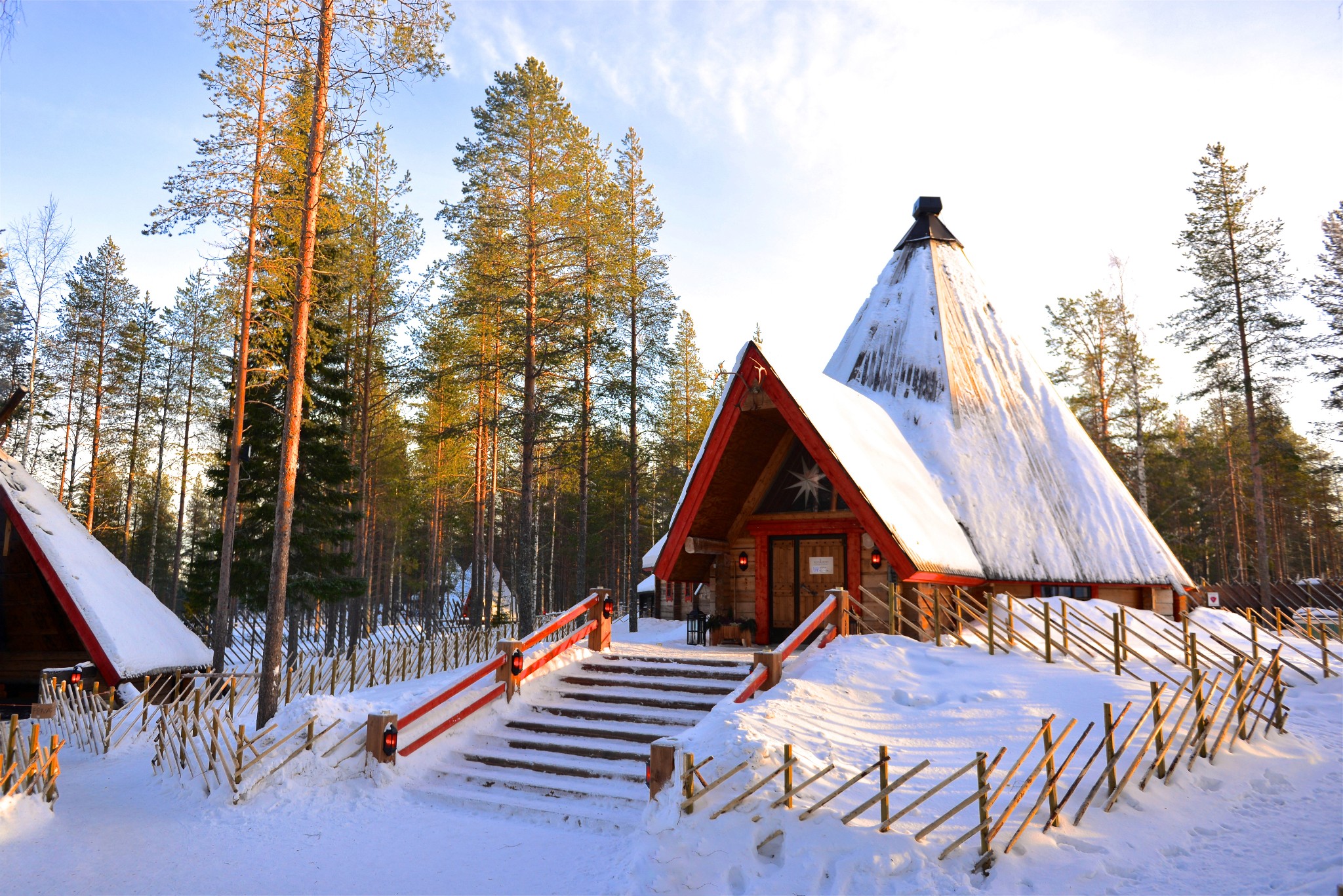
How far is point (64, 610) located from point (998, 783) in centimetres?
1755

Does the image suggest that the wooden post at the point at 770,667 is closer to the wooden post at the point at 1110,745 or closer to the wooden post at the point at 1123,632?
the wooden post at the point at 1110,745

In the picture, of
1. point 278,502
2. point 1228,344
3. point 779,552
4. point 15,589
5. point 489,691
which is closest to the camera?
point 489,691

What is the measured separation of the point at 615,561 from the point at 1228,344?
32.0m

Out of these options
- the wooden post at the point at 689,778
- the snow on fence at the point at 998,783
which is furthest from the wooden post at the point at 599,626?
the wooden post at the point at 689,778

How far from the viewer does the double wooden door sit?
50.7ft

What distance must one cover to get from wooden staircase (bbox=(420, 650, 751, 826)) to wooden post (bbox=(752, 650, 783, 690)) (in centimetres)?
88

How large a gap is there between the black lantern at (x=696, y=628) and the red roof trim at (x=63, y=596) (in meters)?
11.2

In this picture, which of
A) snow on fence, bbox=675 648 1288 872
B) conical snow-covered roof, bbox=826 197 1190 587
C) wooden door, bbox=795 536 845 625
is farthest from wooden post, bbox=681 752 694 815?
conical snow-covered roof, bbox=826 197 1190 587

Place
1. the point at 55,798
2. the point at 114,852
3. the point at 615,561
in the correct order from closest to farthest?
the point at 114,852 → the point at 55,798 → the point at 615,561

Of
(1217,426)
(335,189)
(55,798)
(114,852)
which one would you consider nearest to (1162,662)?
(114,852)

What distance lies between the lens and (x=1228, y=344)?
29.0 meters

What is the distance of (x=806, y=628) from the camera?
11609 millimetres

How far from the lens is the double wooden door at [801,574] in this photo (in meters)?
15.5

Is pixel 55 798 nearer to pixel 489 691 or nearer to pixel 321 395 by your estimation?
pixel 489 691
